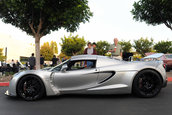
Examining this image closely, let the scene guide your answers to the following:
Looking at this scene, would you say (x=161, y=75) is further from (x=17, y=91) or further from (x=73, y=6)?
(x=73, y=6)

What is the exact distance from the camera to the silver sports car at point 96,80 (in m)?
4.14

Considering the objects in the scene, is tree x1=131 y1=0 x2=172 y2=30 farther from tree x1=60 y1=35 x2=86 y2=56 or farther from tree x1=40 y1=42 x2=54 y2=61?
tree x1=40 y1=42 x2=54 y2=61

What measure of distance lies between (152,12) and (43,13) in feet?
39.3

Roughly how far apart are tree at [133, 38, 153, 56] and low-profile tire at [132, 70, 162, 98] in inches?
1619

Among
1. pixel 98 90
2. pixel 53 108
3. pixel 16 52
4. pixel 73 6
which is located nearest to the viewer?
pixel 53 108

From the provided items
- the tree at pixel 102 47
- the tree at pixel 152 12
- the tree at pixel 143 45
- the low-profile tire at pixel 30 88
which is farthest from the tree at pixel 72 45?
the low-profile tire at pixel 30 88

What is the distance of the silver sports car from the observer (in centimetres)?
414

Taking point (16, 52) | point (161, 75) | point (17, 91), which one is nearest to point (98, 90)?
point (161, 75)

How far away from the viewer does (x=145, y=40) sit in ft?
144

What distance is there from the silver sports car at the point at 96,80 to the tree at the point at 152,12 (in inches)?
551

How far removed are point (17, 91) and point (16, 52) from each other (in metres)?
59.6

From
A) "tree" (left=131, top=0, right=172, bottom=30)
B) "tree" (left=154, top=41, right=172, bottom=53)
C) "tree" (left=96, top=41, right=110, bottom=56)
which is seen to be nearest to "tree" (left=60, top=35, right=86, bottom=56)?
"tree" (left=96, top=41, right=110, bottom=56)

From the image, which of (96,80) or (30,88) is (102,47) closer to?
(96,80)

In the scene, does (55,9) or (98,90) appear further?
(55,9)
